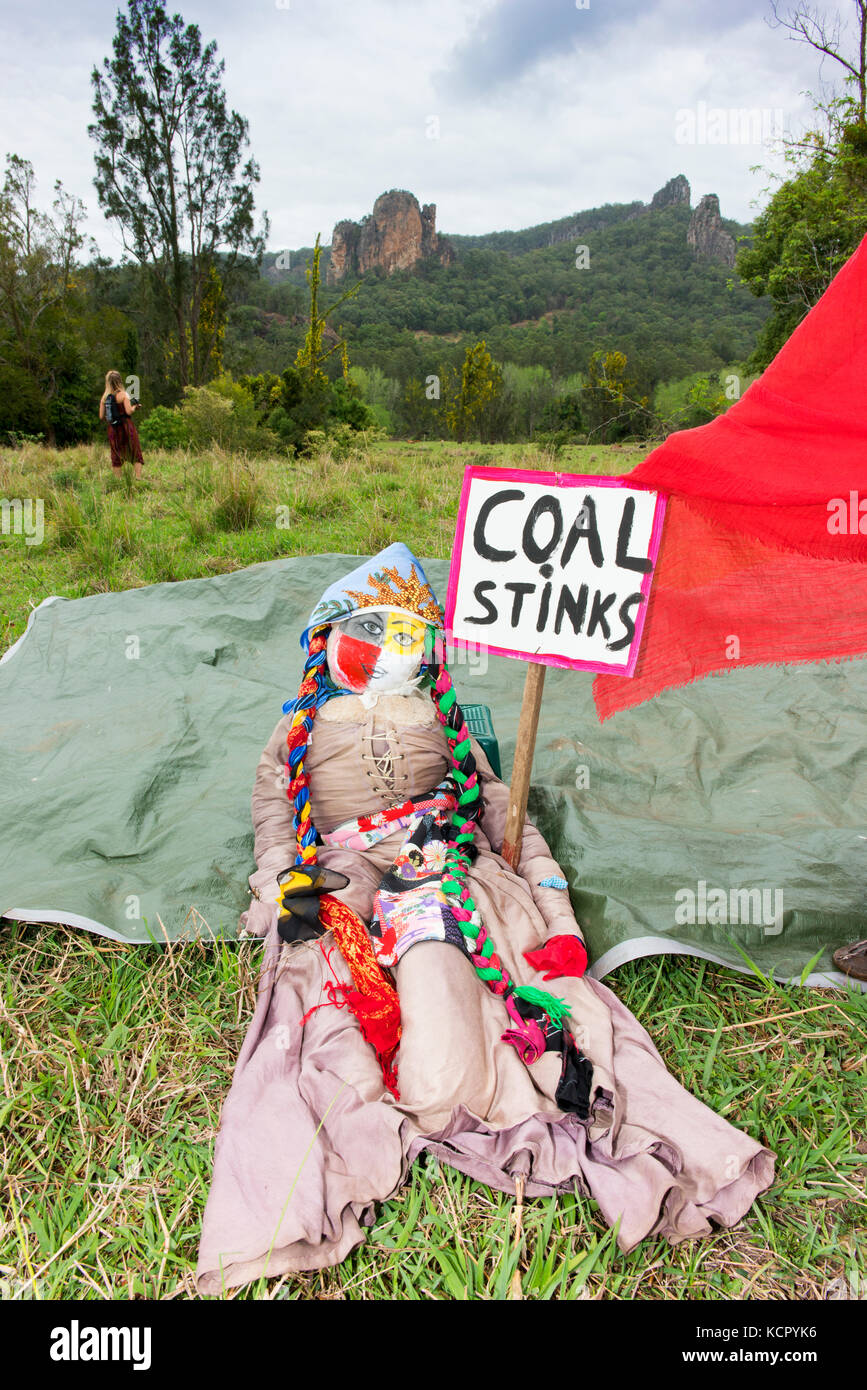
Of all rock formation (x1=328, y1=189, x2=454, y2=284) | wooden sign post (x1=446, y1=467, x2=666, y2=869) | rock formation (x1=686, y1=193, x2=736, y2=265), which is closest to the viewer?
wooden sign post (x1=446, y1=467, x2=666, y2=869)

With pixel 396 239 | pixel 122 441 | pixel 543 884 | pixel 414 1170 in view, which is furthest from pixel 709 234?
pixel 414 1170

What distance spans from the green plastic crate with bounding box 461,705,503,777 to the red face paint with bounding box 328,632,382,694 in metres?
0.55

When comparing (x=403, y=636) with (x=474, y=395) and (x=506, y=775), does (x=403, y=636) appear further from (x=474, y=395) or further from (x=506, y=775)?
(x=474, y=395)

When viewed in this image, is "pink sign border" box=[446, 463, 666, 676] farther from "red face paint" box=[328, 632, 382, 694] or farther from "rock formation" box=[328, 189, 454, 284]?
"rock formation" box=[328, 189, 454, 284]

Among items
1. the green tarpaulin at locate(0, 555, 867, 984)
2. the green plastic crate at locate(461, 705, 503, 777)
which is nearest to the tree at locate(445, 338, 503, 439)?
the green tarpaulin at locate(0, 555, 867, 984)

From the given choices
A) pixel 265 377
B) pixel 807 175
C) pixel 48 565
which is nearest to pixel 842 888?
pixel 48 565

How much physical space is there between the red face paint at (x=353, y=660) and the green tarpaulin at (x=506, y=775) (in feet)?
2.44

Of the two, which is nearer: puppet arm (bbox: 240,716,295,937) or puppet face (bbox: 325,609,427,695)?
puppet arm (bbox: 240,716,295,937)

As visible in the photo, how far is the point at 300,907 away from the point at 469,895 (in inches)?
17.6

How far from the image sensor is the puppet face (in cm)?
223

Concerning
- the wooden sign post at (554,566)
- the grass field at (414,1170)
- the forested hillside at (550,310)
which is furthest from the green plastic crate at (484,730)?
the forested hillside at (550,310)

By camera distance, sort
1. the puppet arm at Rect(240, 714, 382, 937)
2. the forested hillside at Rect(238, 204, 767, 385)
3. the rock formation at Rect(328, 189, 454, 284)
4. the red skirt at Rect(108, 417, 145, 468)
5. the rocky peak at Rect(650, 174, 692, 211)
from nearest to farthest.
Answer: the puppet arm at Rect(240, 714, 382, 937) → the red skirt at Rect(108, 417, 145, 468) → the forested hillside at Rect(238, 204, 767, 385) → the rocky peak at Rect(650, 174, 692, 211) → the rock formation at Rect(328, 189, 454, 284)

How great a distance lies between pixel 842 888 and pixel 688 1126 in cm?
107

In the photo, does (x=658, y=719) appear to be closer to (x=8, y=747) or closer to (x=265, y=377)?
(x=8, y=747)
